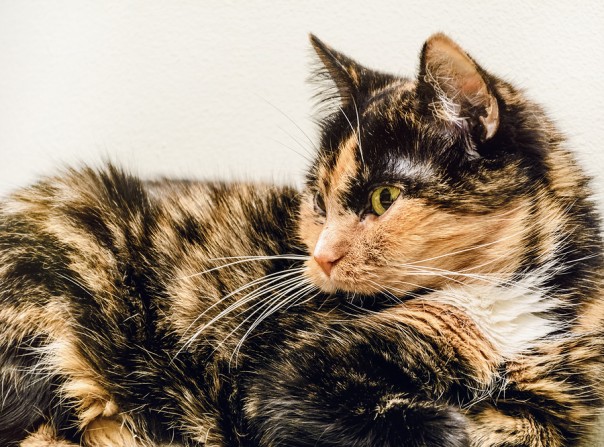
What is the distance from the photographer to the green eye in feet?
2.76

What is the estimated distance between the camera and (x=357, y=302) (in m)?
0.94

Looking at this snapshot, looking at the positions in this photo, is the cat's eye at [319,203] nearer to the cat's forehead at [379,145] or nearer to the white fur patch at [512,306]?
the cat's forehead at [379,145]

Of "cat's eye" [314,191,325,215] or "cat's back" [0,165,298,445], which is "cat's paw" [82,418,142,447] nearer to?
"cat's back" [0,165,298,445]

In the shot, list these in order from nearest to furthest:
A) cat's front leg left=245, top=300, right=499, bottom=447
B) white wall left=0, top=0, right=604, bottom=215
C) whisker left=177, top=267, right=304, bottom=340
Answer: cat's front leg left=245, top=300, right=499, bottom=447, whisker left=177, top=267, right=304, bottom=340, white wall left=0, top=0, right=604, bottom=215

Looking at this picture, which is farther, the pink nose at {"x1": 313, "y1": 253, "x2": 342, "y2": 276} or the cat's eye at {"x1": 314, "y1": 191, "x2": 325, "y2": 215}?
the cat's eye at {"x1": 314, "y1": 191, "x2": 325, "y2": 215}

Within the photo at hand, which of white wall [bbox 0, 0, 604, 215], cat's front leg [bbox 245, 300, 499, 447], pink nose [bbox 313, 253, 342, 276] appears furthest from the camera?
white wall [bbox 0, 0, 604, 215]

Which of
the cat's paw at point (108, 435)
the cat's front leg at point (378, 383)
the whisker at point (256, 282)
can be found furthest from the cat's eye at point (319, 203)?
the cat's paw at point (108, 435)

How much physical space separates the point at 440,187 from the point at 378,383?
0.28 m

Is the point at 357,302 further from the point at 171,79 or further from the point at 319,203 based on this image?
the point at 171,79

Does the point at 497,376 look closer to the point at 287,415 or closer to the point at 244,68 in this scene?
the point at 287,415

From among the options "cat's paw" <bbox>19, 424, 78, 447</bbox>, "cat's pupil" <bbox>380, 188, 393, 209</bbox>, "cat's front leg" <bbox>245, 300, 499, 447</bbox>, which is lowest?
"cat's paw" <bbox>19, 424, 78, 447</bbox>

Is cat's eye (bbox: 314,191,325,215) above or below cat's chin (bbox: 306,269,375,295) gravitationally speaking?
above

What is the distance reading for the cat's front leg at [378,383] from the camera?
0.75 metres

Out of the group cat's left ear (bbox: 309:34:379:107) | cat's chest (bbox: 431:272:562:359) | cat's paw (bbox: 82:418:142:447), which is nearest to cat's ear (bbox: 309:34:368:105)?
cat's left ear (bbox: 309:34:379:107)
